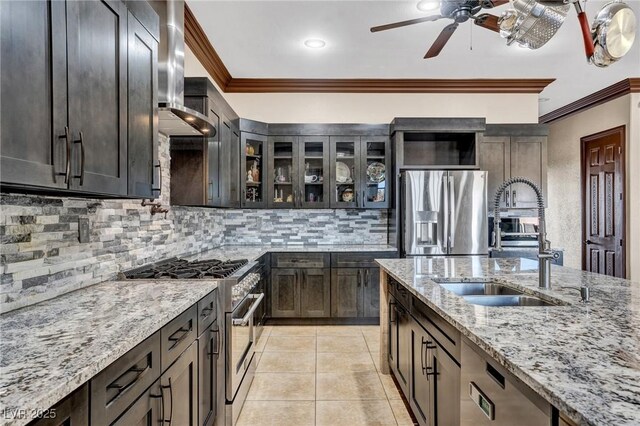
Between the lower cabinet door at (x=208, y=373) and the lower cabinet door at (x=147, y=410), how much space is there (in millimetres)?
451

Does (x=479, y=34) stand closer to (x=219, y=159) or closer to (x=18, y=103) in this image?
(x=219, y=159)

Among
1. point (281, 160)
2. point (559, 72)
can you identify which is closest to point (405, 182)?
point (281, 160)

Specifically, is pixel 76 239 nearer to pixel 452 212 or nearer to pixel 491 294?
pixel 491 294

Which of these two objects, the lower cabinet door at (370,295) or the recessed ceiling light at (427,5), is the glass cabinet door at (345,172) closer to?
the lower cabinet door at (370,295)

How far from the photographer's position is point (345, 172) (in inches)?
177

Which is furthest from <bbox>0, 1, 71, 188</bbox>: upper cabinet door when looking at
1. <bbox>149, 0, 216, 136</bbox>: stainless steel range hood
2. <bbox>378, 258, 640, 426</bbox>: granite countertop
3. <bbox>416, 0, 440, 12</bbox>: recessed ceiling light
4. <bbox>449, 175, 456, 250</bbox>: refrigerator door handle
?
<bbox>449, 175, 456, 250</bbox>: refrigerator door handle

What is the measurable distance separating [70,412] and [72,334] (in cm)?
35

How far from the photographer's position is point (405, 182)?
13.3 ft

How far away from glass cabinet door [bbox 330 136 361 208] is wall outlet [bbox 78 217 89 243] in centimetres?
283

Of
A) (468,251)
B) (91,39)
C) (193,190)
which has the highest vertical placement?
(91,39)

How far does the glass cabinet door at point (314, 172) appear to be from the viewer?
4.37m

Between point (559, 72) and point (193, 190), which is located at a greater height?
point (559, 72)

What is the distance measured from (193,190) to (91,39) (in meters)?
1.65

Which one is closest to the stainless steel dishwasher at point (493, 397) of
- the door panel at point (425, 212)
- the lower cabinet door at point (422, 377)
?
the lower cabinet door at point (422, 377)
